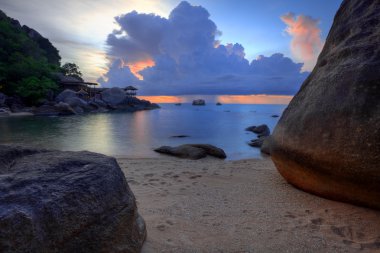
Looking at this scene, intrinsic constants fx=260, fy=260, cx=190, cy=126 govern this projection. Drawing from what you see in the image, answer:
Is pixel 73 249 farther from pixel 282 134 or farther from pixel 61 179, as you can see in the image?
pixel 282 134

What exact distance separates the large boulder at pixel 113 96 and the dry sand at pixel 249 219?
54.8 meters

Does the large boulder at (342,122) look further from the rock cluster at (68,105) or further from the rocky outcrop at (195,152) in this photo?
the rock cluster at (68,105)

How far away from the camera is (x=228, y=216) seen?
382 cm

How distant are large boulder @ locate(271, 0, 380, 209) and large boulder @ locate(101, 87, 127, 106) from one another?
55713 mm

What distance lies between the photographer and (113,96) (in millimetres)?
58312

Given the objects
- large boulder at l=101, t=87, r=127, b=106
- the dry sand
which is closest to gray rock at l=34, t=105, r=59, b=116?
large boulder at l=101, t=87, r=127, b=106

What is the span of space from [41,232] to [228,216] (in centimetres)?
263

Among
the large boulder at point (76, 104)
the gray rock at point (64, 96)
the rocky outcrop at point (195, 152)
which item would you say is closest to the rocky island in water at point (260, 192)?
the rocky outcrop at point (195, 152)

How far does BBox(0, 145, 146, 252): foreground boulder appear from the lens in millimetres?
1770

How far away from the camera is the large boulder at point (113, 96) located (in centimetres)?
5738

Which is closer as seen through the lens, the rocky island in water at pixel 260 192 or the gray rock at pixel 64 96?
the rocky island in water at pixel 260 192

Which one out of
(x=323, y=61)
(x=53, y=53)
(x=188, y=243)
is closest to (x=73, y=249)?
(x=188, y=243)

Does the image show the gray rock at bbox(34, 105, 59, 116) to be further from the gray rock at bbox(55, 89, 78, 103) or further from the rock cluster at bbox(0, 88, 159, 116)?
the gray rock at bbox(55, 89, 78, 103)

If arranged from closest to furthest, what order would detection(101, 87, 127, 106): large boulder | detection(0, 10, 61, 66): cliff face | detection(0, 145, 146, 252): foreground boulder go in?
1. detection(0, 145, 146, 252): foreground boulder
2. detection(101, 87, 127, 106): large boulder
3. detection(0, 10, 61, 66): cliff face
